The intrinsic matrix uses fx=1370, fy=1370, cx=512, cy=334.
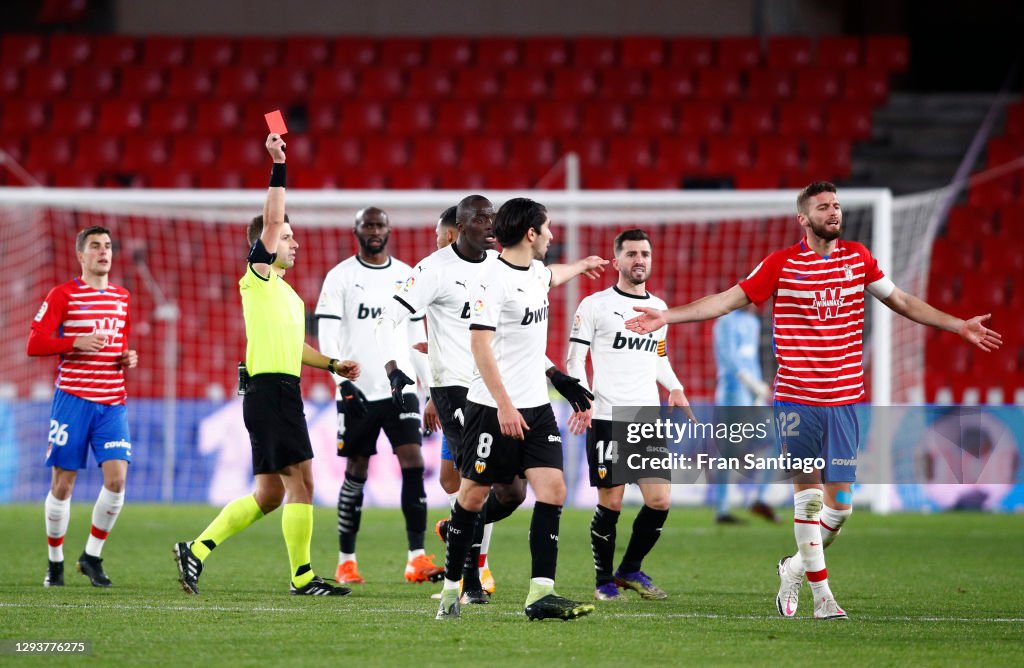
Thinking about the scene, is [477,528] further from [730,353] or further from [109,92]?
[109,92]

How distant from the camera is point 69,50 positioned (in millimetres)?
20391

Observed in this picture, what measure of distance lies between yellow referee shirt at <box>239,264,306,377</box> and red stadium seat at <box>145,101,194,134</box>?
1248 cm

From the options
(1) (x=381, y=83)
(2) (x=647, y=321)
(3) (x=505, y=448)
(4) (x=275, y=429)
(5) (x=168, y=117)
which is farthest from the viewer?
(1) (x=381, y=83)

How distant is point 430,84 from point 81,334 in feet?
40.3

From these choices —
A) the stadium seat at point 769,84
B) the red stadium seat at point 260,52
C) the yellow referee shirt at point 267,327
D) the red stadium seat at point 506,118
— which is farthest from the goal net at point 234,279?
the yellow referee shirt at point 267,327

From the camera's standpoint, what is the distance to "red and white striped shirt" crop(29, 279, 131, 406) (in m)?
8.01

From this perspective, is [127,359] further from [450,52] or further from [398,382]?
[450,52]

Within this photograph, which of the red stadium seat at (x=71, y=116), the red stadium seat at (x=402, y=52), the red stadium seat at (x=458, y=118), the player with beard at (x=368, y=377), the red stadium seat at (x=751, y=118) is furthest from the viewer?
the red stadium seat at (x=402, y=52)

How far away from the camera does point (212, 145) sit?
19109 mm

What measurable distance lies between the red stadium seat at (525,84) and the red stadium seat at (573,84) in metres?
0.17

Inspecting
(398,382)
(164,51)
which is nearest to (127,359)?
(398,382)

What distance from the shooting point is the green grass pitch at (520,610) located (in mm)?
5430

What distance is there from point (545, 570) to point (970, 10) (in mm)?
18533

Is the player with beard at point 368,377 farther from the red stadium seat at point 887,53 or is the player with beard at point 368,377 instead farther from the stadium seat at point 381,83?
the red stadium seat at point 887,53
